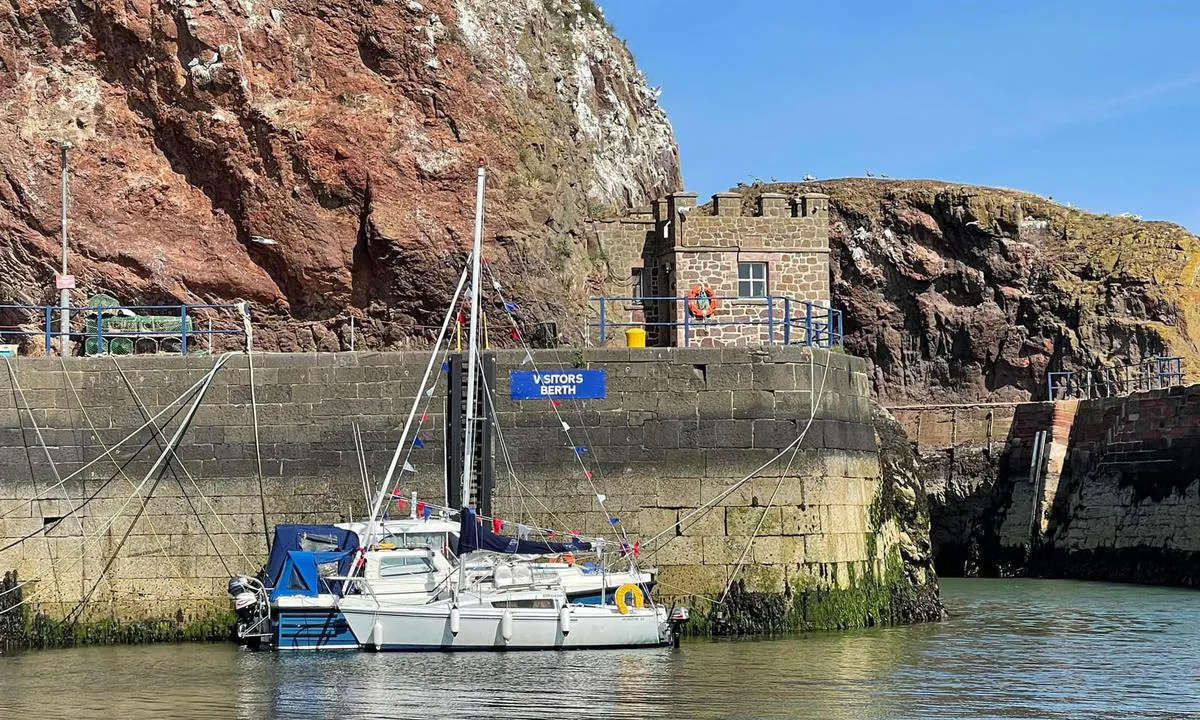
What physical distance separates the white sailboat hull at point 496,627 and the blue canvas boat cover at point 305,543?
1.53 meters

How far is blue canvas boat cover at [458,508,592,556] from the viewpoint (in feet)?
76.8

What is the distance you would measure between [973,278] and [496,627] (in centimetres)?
3814

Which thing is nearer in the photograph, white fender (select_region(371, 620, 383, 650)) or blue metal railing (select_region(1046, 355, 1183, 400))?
white fender (select_region(371, 620, 383, 650))

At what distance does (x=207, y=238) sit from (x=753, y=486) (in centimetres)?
1414

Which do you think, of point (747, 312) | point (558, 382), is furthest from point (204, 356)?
point (747, 312)

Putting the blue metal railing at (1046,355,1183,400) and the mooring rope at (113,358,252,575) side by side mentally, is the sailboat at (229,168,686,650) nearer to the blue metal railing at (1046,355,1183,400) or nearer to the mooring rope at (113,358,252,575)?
the mooring rope at (113,358,252,575)

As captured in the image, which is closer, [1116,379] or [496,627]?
[496,627]

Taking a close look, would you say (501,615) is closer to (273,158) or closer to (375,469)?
(375,469)

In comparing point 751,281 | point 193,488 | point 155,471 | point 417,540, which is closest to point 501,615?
point 417,540

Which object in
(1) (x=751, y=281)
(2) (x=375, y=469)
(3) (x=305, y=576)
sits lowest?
(3) (x=305, y=576)

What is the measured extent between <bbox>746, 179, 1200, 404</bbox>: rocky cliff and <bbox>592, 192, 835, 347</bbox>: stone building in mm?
16632

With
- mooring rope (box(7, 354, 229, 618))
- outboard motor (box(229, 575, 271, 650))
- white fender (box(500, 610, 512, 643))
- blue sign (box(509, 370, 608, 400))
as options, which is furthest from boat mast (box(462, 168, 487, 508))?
mooring rope (box(7, 354, 229, 618))

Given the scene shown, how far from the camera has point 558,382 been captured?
1017 inches

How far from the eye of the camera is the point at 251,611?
950 inches
